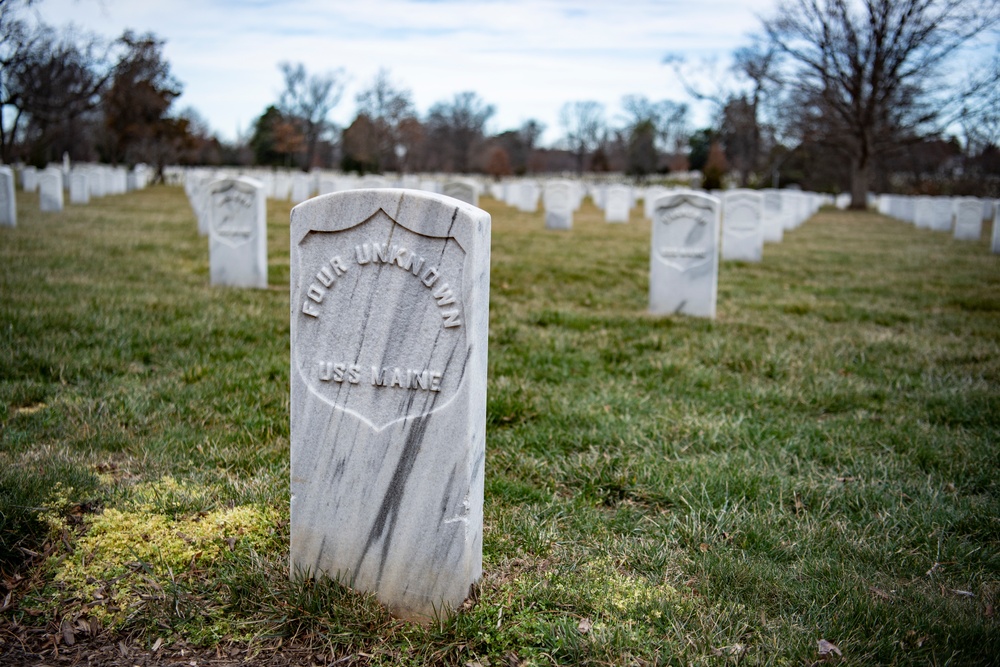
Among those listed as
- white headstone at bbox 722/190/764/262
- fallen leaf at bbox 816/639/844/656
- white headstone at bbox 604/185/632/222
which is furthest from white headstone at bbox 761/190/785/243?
fallen leaf at bbox 816/639/844/656

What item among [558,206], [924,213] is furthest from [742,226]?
[924,213]

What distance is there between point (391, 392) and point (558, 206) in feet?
56.9

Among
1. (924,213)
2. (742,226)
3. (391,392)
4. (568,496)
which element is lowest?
(568,496)

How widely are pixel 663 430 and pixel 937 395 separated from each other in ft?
7.28

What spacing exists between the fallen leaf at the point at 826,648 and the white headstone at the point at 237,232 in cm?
745

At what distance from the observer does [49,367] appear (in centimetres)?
514

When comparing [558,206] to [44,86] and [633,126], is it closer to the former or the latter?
[44,86]

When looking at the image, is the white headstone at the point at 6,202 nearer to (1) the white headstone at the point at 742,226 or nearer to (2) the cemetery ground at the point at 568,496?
(2) the cemetery ground at the point at 568,496

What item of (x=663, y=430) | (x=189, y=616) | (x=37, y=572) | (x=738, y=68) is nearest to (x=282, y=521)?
(x=189, y=616)

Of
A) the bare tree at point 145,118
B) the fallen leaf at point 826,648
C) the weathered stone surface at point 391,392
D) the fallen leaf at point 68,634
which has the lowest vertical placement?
the fallen leaf at point 68,634

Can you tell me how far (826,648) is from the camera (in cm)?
255

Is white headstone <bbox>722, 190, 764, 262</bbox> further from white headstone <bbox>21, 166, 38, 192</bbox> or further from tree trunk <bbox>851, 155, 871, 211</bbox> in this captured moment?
tree trunk <bbox>851, 155, 871, 211</bbox>

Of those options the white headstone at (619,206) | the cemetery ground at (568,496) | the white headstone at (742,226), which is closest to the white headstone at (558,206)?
the white headstone at (619,206)

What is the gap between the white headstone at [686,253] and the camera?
793 cm
